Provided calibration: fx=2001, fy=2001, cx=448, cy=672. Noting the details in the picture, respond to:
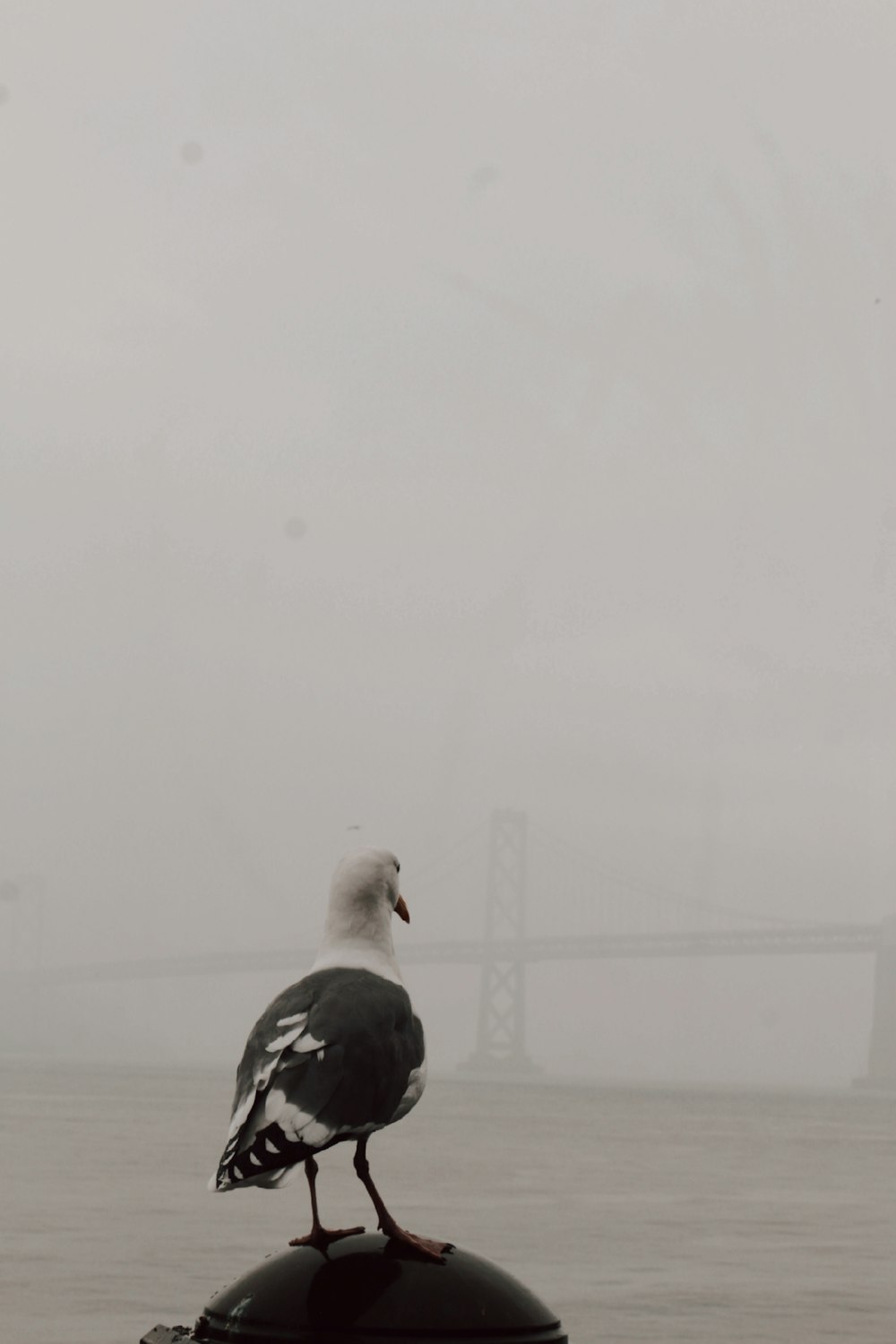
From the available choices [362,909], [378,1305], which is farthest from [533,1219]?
[378,1305]

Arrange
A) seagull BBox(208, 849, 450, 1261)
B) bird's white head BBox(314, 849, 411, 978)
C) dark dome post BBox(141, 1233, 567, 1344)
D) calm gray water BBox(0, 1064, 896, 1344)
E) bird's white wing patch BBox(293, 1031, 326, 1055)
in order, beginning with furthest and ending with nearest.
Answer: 1. calm gray water BBox(0, 1064, 896, 1344)
2. bird's white head BBox(314, 849, 411, 978)
3. bird's white wing patch BBox(293, 1031, 326, 1055)
4. seagull BBox(208, 849, 450, 1261)
5. dark dome post BBox(141, 1233, 567, 1344)

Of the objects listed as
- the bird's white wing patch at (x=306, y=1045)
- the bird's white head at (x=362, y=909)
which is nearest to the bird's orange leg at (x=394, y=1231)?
the bird's white wing patch at (x=306, y=1045)

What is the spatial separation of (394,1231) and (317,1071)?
231 millimetres

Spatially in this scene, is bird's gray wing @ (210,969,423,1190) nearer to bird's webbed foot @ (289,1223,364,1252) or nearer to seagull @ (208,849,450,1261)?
seagull @ (208,849,450,1261)

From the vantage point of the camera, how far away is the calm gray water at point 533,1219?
739 inches

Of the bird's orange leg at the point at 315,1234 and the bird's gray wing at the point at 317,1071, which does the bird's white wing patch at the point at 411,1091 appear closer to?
the bird's gray wing at the point at 317,1071

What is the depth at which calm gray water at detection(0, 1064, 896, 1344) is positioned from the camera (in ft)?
61.6

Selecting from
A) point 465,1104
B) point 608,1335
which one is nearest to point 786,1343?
point 608,1335

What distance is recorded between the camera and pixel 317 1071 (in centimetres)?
244

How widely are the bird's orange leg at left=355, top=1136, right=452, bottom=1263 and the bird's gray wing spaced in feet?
0.21

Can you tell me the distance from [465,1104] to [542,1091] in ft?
71.8

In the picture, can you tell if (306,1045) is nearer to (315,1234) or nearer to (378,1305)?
(315,1234)

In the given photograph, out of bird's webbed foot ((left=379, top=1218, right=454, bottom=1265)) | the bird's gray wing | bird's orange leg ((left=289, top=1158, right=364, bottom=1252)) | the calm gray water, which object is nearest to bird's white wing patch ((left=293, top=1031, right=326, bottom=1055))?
the bird's gray wing

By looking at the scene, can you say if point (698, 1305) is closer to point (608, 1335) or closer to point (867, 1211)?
point (608, 1335)
